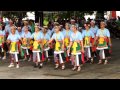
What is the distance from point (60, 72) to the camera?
13.2 meters

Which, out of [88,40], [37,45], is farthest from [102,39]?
[37,45]

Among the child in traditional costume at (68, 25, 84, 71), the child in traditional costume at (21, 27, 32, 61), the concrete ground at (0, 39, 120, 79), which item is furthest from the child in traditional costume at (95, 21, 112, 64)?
the child in traditional costume at (21, 27, 32, 61)

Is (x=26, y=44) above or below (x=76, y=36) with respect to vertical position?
below

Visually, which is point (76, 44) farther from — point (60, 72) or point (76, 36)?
point (60, 72)

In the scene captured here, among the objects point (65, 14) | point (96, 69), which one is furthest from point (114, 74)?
point (65, 14)

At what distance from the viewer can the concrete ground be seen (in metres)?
12.3

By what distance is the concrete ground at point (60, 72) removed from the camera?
1227 cm

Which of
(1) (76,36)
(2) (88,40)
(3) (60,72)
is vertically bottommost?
(3) (60,72)

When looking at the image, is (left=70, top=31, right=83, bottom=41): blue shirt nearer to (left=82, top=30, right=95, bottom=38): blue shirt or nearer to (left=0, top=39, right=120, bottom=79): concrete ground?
(left=0, top=39, right=120, bottom=79): concrete ground

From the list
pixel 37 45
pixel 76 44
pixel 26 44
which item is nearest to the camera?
pixel 76 44

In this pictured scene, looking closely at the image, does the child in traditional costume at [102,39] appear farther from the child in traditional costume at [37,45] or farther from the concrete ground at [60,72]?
the child in traditional costume at [37,45]
